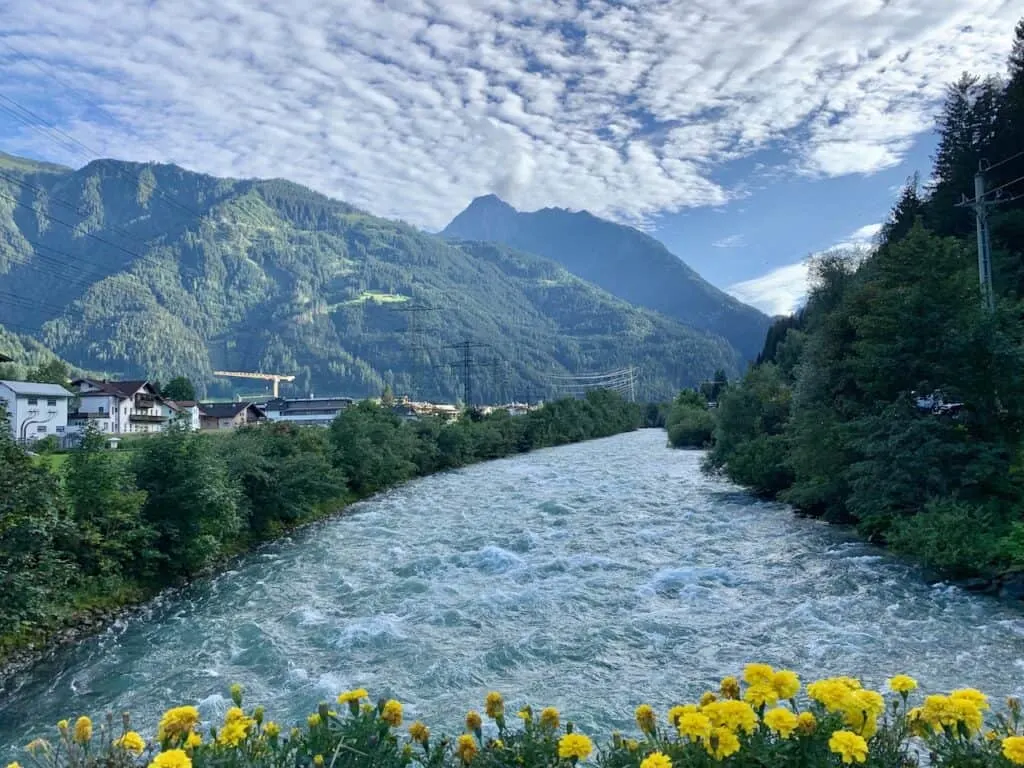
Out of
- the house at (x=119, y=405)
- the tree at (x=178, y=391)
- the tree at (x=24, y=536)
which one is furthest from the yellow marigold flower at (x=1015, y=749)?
the tree at (x=178, y=391)

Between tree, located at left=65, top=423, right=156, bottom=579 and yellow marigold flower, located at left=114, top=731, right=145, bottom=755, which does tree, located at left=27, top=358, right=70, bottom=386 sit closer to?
tree, located at left=65, top=423, right=156, bottom=579

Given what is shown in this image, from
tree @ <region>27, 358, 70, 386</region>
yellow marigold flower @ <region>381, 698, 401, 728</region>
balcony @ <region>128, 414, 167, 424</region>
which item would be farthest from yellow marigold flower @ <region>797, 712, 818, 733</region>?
tree @ <region>27, 358, 70, 386</region>

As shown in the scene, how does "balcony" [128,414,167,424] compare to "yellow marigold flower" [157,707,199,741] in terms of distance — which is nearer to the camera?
Answer: "yellow marigold flower" [157,707,199,741]

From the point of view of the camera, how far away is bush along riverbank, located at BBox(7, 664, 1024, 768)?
349cm

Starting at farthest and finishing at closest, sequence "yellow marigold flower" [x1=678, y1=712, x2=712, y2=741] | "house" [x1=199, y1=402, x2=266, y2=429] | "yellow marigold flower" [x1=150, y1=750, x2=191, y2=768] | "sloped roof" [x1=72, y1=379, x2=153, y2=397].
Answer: "house" [x1=199, y1=402, x2=266, y2=429]
"sloped roof" [x1=72, y1=379, x2=153, y2=397]
"yellow marigold flower" [x1=678, y1=712, x2=712, y2=741]
"yellow marigold flower" [x1=150, y1=750, x2=191, y2=768]

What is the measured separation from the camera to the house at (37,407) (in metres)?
56.1

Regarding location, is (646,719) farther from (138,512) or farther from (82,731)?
(138,512)

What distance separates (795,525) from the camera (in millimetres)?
26938

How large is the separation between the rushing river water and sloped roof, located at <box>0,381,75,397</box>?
45.4 metres

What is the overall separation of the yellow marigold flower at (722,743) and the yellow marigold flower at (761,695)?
0.32 metres

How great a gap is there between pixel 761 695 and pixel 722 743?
453mm

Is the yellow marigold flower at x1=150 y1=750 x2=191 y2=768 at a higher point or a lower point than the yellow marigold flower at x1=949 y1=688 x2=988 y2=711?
lower

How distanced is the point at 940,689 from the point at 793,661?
2.35 meters

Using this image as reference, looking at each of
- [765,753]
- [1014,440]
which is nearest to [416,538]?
[1014,440]
